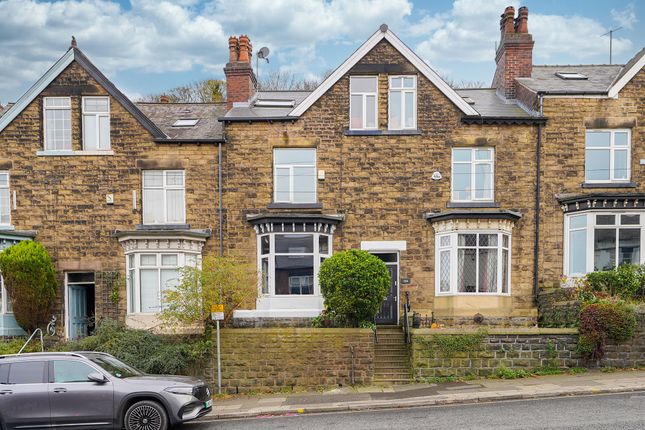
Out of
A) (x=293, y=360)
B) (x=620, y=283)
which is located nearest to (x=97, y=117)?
(x=293, y=360)

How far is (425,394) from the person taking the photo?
47.1 feet

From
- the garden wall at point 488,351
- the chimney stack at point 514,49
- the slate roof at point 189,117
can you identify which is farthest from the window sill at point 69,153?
the chimney stack at point 514,49

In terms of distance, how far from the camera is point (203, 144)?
19828mm

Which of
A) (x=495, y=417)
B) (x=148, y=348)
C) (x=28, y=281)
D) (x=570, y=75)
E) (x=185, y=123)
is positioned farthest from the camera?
(x=570, y=75)

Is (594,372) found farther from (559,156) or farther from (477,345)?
(559,156)

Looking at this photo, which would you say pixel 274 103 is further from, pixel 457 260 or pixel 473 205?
pixel 457 260

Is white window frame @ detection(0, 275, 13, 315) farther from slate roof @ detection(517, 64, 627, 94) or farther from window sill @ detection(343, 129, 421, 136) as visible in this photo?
slate roof @ detection(517, 64, 627, 94)

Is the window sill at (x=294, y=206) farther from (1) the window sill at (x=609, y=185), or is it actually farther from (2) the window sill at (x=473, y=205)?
(1) the window sill at (x=609, y=185)

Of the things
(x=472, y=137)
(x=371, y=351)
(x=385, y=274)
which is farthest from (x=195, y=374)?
(x=472, y=137)

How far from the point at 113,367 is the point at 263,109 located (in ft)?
38.0

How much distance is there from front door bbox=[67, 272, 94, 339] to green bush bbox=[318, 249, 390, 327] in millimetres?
8629

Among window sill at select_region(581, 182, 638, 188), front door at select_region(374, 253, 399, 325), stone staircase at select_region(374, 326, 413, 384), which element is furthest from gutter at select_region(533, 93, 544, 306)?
stone staircase at select_region(374, 326, 413, 384)

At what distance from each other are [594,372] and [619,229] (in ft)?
18.6

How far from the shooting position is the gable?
64.1 feet
